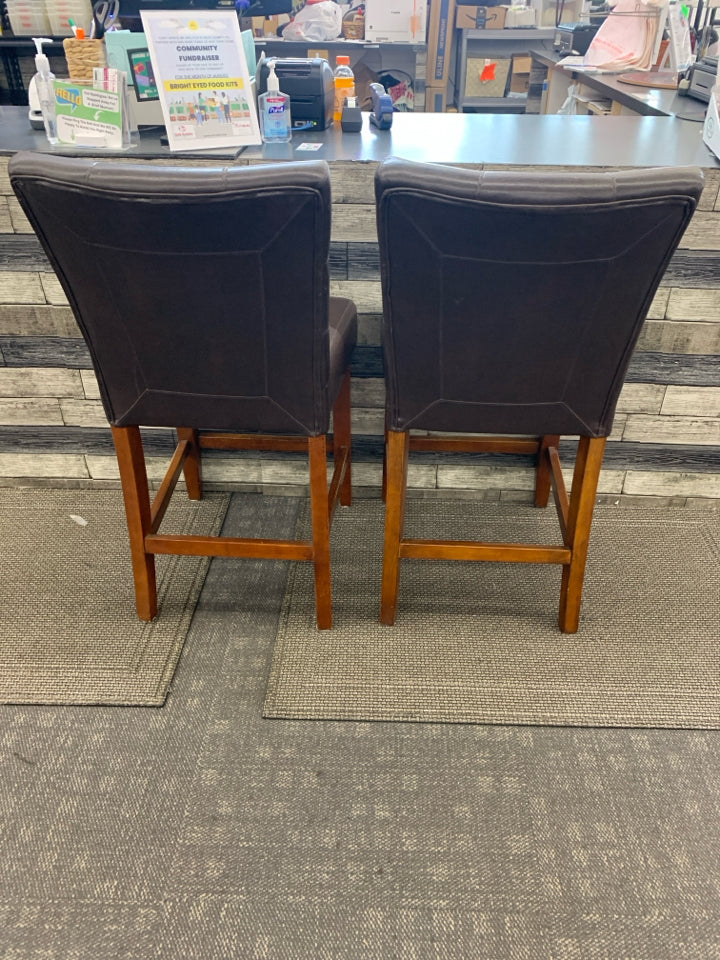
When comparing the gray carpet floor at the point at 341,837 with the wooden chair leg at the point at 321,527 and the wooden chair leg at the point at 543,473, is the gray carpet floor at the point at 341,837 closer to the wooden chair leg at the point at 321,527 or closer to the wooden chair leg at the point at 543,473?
the wooden chair leg at the point at 321,527

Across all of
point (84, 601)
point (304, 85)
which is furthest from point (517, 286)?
point (84, 601)

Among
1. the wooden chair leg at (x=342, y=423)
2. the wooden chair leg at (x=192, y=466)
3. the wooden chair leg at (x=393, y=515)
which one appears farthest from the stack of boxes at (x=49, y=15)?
the wooden chair leg at (x=393, y=515)

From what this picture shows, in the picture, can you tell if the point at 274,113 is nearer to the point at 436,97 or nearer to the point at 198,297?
the point at 198,297

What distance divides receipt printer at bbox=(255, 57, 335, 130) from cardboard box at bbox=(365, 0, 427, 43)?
3115 mm

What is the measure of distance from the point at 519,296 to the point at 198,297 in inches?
21.9

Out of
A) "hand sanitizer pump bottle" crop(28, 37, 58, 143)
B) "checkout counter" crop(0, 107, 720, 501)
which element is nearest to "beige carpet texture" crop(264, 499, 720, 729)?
"checkout counter" crop(0, 107, 720, 501)

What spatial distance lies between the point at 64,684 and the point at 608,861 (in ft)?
3.76

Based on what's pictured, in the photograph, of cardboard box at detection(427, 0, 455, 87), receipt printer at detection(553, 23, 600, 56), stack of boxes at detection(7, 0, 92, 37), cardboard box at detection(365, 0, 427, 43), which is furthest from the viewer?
cardboard box at detection(427, 0, 455, 87)

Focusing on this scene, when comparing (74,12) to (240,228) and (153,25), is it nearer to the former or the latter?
(153,25)

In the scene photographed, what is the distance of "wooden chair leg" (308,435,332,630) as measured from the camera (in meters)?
1.45

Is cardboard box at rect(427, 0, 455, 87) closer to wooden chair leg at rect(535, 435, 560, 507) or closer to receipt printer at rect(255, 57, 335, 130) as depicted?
receipt printer at rect(255, 57, 335, 130)

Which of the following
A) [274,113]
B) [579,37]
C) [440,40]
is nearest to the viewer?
[274,113]

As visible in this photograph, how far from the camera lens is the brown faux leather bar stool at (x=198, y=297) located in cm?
107

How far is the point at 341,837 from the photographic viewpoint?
123 cm
